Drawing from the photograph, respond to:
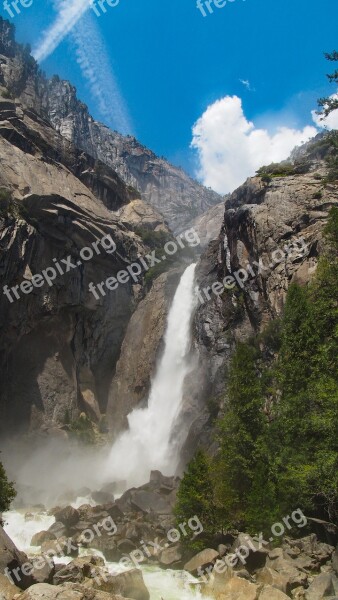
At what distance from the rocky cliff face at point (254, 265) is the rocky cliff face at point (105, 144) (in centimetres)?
6421

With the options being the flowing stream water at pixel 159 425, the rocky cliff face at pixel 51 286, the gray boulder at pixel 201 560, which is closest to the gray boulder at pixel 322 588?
the gray boulder at pixel 201 560

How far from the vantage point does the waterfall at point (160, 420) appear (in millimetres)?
37875

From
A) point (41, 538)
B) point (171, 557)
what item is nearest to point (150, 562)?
point (171, 557)

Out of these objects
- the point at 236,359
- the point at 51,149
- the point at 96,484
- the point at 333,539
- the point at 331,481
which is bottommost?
the point at 333,539

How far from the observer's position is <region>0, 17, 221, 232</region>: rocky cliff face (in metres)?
96.6

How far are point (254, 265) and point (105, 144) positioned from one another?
112 m

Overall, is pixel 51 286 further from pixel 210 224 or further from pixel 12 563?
→ pixel 210 224

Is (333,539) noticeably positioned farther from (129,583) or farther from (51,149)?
(51,149)

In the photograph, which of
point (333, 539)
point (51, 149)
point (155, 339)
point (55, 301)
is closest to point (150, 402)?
point (155, 339)

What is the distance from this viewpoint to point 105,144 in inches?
5369

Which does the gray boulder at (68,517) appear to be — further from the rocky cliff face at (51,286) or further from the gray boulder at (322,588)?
the rocky cliff face at (51,286)

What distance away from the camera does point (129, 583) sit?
50.4ft

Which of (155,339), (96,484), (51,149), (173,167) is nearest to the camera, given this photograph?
(96,484)

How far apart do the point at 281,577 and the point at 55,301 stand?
119ft
